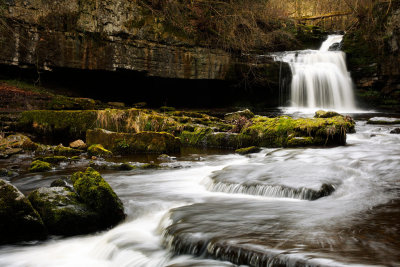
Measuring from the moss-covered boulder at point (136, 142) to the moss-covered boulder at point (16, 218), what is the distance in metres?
5.17

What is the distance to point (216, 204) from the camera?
4660 mm

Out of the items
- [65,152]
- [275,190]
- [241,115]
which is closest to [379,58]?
[241,115]

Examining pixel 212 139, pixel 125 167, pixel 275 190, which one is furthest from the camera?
pixel 212 139

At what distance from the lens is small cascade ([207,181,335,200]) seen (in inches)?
183

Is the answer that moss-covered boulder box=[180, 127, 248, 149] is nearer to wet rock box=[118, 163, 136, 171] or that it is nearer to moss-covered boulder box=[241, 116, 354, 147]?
moss-covered boulder box=[241, 116, 354, 147]

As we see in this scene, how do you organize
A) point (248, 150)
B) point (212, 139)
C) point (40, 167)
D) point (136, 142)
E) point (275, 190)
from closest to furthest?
point (275, 190) < point (40, 167) < point (248, 150) < point (136, 142) < point (212, 139)

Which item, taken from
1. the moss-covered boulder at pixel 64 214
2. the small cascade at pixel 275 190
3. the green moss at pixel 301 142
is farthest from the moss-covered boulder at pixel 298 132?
the moss-covered boulder at pixel 64 214

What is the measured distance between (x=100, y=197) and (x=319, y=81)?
663 inches

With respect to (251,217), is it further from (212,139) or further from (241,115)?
(241,115)

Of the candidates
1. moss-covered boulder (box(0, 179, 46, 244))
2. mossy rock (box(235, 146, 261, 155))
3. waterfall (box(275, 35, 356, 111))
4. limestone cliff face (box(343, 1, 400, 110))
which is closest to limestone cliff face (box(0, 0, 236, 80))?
waterfall (box(275, 35, 356, 111))

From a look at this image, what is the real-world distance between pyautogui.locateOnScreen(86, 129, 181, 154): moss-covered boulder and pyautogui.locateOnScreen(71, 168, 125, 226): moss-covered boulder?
4628 mm

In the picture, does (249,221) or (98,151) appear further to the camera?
(98,151)

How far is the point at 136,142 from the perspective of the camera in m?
9.01

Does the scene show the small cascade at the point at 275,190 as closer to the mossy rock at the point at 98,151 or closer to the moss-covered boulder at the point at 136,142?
the moss-covered boulder at the point at 136,142
